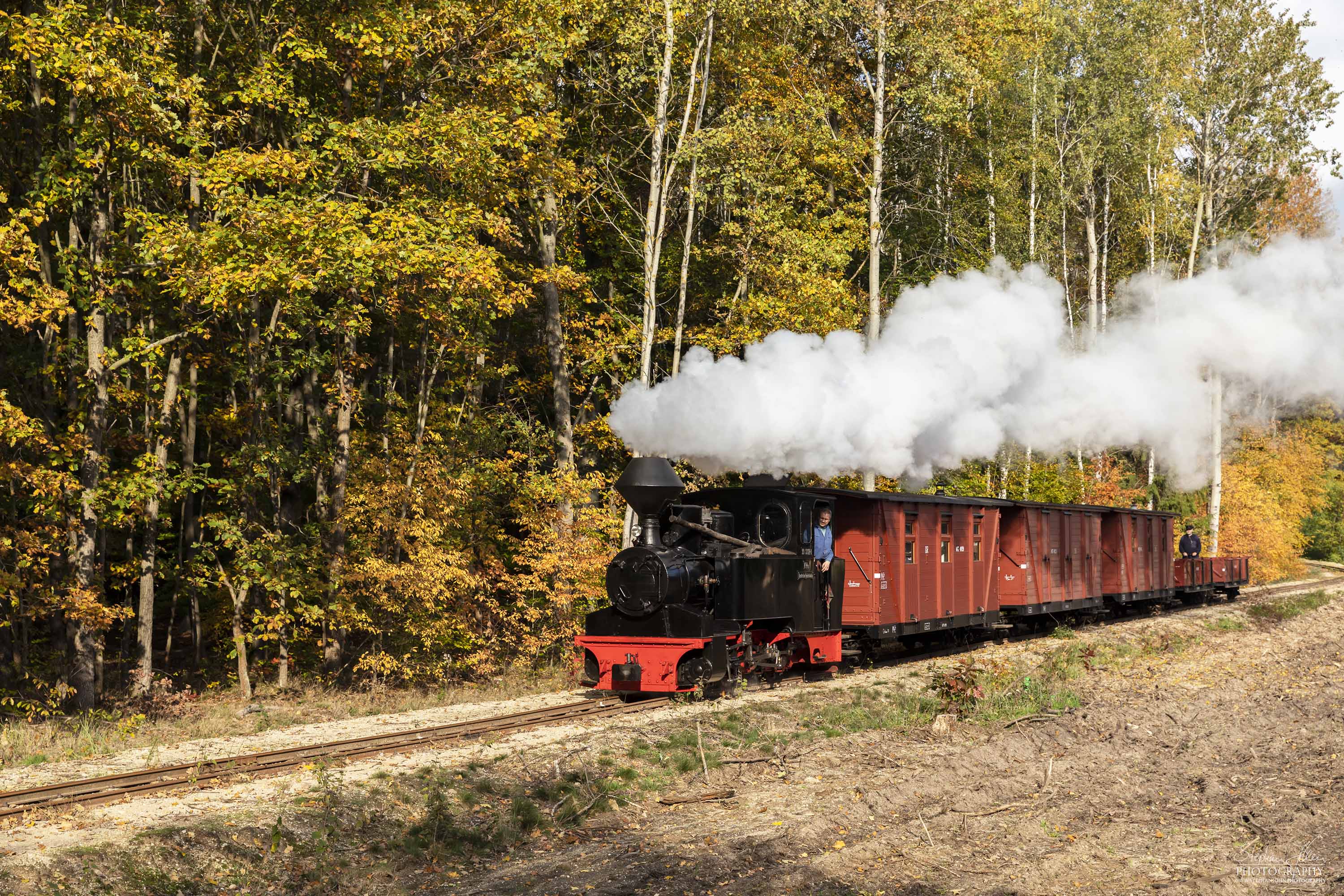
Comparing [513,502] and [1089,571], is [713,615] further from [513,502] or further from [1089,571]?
[1089,571]

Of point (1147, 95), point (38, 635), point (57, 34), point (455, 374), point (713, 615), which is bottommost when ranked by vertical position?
point (38, 635)

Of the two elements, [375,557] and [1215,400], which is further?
[1215,400]

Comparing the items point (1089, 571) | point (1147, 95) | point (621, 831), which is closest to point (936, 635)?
point (1089, 571)

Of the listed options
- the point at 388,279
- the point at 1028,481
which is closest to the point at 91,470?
the point at 388,279

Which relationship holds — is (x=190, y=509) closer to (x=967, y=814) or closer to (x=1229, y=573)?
(x=967, y=814)

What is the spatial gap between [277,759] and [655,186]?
15218mm

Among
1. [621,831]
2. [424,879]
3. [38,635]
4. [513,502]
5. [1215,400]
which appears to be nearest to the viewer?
[424,879]

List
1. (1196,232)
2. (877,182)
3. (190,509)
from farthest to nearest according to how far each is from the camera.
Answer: (1196,232)
(877,182)
(190,509)

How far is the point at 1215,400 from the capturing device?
3894 centimetres

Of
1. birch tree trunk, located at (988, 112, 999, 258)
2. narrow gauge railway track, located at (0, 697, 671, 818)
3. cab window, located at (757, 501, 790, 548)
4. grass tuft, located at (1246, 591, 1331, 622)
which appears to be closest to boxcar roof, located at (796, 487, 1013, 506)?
cab window, located at (757, 501, 790, 548)

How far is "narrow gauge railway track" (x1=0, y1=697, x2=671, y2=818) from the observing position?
993 centimetres

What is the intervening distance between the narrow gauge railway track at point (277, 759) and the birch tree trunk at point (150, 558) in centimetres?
828

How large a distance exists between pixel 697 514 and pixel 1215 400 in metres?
29.6

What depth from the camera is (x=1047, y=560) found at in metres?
23.7
